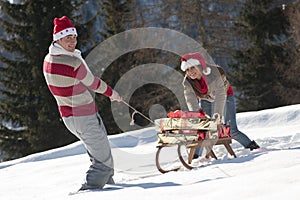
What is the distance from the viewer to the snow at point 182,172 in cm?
345

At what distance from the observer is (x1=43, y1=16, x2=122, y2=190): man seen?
14.5ft

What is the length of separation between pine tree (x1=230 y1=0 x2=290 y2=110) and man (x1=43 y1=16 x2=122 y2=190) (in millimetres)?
14765

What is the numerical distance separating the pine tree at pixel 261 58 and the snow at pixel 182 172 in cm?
1089

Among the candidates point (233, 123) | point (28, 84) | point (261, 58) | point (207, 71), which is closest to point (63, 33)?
point (207, 71)

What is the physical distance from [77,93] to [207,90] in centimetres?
167

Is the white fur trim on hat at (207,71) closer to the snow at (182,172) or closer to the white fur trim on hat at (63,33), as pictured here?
the snow at (182,172)

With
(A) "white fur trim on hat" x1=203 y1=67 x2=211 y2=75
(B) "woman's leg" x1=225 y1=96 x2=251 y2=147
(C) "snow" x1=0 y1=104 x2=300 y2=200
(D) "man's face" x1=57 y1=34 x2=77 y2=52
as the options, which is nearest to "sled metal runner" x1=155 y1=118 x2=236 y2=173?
(C) "snow" x1=0 y1=104 x2=300 y2=200

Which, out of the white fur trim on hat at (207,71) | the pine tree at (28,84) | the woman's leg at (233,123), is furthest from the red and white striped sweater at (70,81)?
the pine tree at (28,84)

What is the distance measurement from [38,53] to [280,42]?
1015cm

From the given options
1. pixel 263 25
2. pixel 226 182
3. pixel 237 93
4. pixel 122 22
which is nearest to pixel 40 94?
pixel 122 22

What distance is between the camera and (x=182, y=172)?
4.89 metres

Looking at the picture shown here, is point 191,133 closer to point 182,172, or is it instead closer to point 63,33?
point 182,172

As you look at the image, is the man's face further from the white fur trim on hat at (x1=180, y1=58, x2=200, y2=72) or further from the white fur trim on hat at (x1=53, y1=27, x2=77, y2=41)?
the white fur trim on hat at (x1=180, y1=58, x2=200, y2=72)

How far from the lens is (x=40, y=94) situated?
60.8 feet
